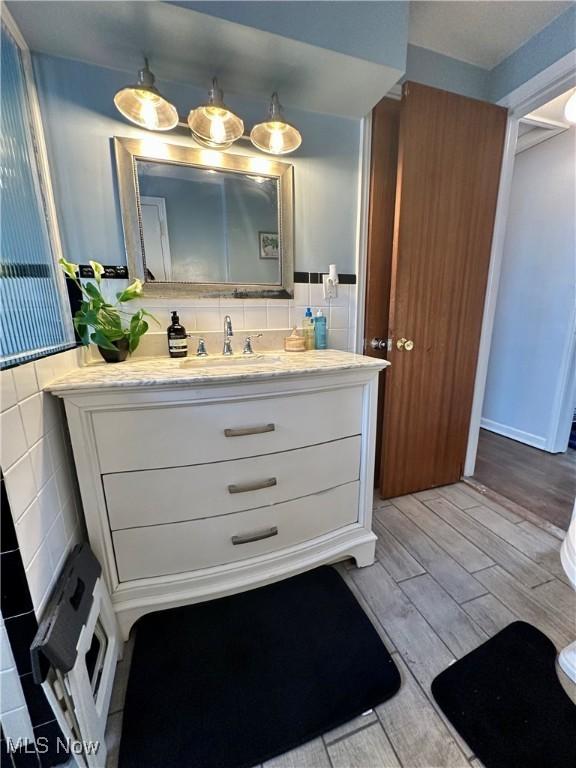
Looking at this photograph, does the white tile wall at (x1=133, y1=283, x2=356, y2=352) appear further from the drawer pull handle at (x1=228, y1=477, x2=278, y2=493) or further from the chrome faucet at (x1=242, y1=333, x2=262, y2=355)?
the drawer pull handle at (x1=228, y1=477, x2=278, y2=493)

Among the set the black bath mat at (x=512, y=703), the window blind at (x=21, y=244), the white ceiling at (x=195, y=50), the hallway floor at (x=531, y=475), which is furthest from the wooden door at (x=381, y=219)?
the window blind at (x=21, y=244)

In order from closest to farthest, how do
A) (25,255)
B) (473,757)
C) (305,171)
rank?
(473,757), (25,255), (305,171)

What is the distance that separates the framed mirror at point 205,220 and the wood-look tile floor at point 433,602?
1.39 meters

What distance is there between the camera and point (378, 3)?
113 centimetres

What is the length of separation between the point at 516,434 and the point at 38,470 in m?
3.30

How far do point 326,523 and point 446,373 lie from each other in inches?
46.3

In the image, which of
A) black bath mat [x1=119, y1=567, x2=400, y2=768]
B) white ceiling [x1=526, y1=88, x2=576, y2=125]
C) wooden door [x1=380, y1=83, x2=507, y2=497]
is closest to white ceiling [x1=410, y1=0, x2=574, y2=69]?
wooden door [x1=380, y1=83, x2=507, y2=497]

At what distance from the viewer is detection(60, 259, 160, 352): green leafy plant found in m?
1.18

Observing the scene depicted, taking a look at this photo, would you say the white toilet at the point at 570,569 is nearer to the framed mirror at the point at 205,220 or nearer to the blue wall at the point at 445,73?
the framed mirror at the point at 205,220

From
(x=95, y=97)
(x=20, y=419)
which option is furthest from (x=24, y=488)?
(x=95, y=97)

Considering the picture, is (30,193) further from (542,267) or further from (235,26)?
(542,267)

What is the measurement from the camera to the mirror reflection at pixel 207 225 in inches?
52.9

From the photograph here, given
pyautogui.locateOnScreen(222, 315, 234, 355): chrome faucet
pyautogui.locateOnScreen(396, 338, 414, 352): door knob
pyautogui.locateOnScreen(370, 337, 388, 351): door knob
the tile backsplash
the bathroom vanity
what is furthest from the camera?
pyautogui.locateOnScreen(370, 337, 388, 351): door knob

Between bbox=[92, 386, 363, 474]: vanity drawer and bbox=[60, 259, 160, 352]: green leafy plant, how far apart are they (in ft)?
1.35
